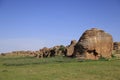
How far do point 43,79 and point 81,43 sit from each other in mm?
33699

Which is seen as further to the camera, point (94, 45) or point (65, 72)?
point (94, 45)

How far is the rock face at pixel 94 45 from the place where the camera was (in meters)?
53.8

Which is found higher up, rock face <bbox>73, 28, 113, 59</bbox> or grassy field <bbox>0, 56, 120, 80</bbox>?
rock face <bbox>73, 28, 113, 59</bbox>

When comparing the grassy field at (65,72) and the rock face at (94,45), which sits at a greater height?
→ the rock face at (94,45)

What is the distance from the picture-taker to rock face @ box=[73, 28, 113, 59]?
53812 millimetres

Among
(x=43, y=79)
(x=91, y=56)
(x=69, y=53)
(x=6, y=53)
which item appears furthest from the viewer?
(x=6, y=53)

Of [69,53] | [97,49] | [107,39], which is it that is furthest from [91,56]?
[69,53]

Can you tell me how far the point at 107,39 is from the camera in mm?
56656

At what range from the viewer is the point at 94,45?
178ft

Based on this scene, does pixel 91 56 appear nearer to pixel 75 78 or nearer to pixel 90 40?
pixel 90 40

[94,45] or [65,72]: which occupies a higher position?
[94,45]

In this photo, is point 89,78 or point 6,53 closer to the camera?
point 89,78

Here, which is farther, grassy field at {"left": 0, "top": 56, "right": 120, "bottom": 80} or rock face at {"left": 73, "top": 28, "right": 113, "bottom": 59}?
rock face at {"left": 73, "top": 28, "right": 113, "bottom": 59}

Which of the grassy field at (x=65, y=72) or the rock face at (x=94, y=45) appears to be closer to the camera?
the grassy field at (x=65, y=72)
